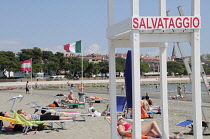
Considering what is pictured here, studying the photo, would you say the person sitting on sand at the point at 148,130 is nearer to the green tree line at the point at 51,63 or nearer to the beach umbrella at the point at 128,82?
the beach umbrella at the point at 128,82

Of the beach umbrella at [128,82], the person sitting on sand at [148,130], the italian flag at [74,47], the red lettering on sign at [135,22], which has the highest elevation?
the italian flag at [74,47]

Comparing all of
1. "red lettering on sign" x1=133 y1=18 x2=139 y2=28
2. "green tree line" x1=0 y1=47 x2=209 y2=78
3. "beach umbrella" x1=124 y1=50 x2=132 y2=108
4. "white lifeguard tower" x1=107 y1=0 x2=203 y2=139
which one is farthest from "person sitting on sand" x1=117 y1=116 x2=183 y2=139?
"green tree line" x1=0 y1=47 x2=209 y2=78

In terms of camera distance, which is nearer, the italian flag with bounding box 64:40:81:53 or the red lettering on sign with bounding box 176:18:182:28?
the red lettering on sign with bounding box 176:18:182:28

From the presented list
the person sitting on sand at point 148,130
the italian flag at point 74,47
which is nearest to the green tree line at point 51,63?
the italian flag at point 74,47

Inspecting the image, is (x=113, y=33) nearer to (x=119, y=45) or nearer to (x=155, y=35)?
(x=119, y=45)

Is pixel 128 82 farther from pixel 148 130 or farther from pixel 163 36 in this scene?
pixel 148 130

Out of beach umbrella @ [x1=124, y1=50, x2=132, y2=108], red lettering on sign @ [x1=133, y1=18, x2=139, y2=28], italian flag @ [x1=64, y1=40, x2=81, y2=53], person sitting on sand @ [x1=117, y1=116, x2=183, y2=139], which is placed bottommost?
person sitting on sand @ [x1=117, y1=116, x2=183, y2=139]

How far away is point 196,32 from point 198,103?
1.18 m

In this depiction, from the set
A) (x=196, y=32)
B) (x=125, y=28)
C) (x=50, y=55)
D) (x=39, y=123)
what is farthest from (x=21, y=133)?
(x=50, y=55)

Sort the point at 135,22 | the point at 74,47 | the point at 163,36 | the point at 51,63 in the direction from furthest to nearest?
1. the point at 51,63
2. the point at 74,47
3. the point at 163,36
4. the point at 135,22

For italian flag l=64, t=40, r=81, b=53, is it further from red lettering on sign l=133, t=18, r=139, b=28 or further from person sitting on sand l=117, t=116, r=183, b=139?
red lettering on sign l=133, t=18, r=139, b=28

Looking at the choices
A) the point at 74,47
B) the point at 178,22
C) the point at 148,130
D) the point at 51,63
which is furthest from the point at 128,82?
the point at 51,63

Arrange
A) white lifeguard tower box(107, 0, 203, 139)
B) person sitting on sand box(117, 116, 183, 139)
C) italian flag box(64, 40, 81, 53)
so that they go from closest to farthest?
white lifeguard tower box(107, 0, 203, 139), person sitting on sand box(117, 116, 183, 139), italian flag box(64, 40, 81, 53)

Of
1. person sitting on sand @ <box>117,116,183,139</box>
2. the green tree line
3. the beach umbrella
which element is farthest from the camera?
the green tree line
